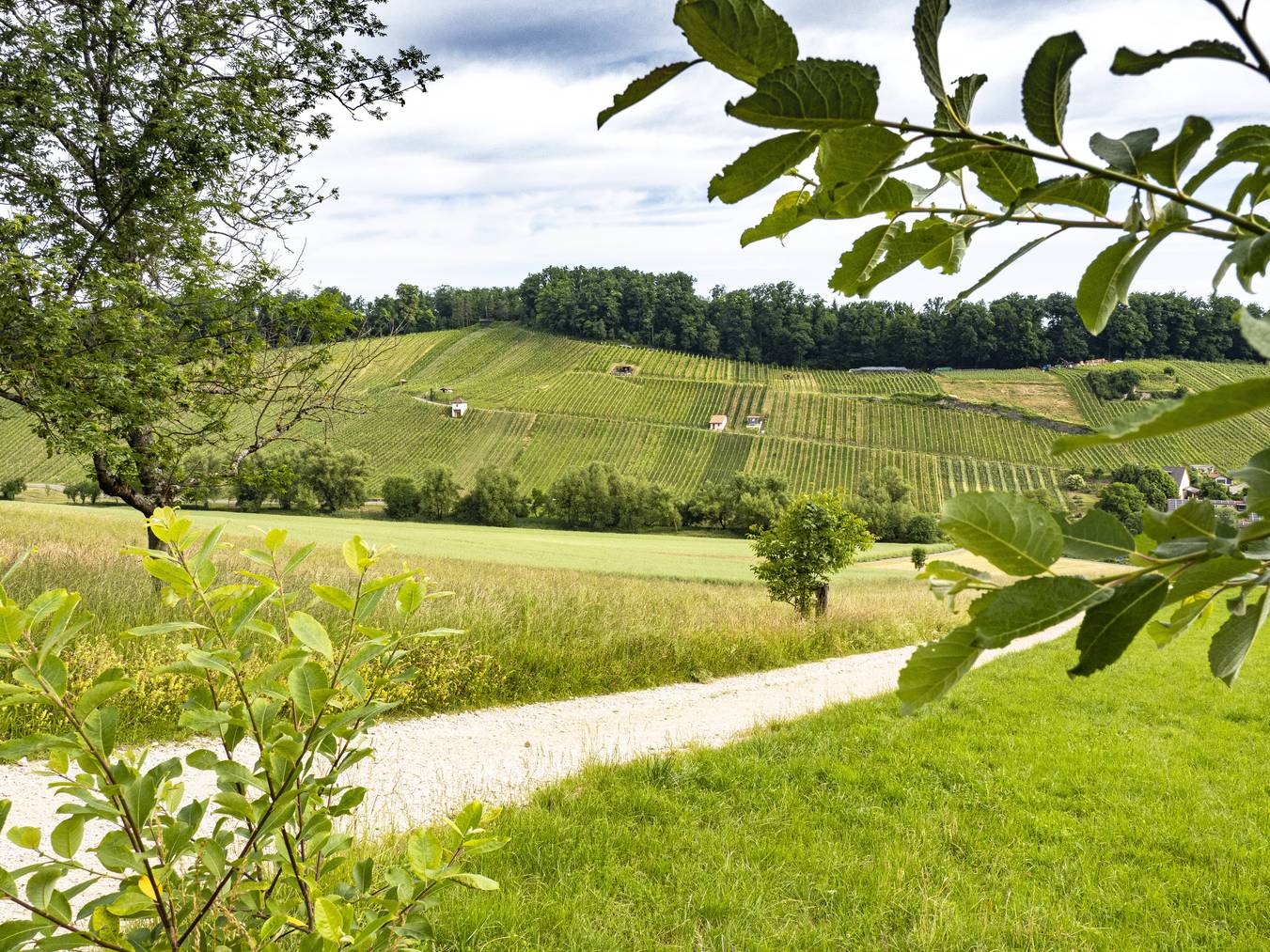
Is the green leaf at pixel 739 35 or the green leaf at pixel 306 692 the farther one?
the green leaf at pixel 306 692

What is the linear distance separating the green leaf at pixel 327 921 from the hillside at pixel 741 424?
2509 inches

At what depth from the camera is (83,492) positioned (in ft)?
159

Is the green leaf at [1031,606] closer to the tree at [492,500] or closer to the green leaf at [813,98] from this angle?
the green leaf at [813,98]

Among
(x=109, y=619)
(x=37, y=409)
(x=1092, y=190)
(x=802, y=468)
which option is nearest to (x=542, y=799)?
(x=1092, y=190)

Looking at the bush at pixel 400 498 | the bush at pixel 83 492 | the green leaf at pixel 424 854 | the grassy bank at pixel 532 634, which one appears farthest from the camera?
the bush at pixel 400 498

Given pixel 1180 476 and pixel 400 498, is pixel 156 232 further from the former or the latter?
pixel 1180 476

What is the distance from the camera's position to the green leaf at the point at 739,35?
19.0 inches

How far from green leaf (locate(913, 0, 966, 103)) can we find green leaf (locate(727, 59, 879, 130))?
9cm

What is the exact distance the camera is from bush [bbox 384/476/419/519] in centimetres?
5553

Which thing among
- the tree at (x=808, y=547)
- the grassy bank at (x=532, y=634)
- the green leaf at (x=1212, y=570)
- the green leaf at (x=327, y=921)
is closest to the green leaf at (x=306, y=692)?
the green leaf at (x=327, y=921)

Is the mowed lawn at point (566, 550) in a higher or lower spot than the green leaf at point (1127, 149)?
lower

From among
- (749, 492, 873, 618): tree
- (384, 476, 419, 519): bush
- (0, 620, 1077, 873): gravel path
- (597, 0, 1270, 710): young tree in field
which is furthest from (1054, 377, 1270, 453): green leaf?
(384, 476, 419, 519): bush

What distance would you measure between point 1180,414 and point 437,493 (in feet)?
193

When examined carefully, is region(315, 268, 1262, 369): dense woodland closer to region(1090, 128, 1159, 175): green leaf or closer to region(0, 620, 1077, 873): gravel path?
region(0, 620, 1077, 873): gravel path
